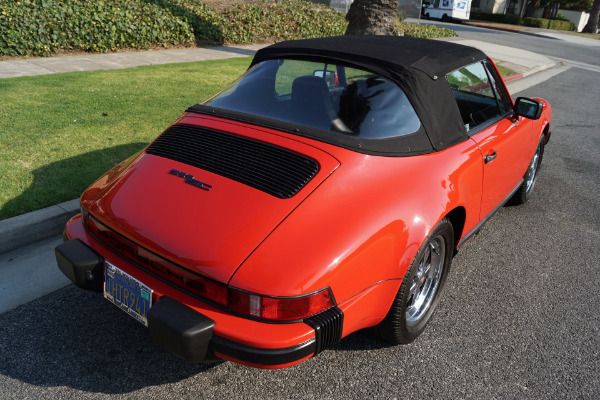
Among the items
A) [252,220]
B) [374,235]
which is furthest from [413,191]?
[252,220]

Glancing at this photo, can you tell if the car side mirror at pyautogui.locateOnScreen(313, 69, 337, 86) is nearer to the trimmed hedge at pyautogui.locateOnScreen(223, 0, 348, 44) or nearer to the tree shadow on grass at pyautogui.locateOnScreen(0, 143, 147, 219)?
the tree shadow on grass at pyautogui.locateOnScreen(0, 143, 147, 219)

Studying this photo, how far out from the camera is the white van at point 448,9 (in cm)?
3419

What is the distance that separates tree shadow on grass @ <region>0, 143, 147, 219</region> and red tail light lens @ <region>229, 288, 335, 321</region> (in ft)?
8.57

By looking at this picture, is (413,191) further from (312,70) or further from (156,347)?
(156,347)

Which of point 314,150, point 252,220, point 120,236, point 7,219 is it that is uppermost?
point 314,150

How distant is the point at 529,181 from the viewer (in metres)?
4.98

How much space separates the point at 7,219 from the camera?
3736 millimetres

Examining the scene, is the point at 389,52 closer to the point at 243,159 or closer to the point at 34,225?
the point at 243,159

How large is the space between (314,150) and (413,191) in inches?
22.8

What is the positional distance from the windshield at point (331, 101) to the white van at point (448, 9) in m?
34.8

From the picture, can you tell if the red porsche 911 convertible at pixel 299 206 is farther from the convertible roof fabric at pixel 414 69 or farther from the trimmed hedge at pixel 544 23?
the trimmed hedge at pixel 544 23

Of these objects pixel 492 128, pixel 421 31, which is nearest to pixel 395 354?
pixel 492 128

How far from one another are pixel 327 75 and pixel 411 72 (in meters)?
0.54

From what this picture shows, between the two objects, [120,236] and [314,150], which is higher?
[314,150]
